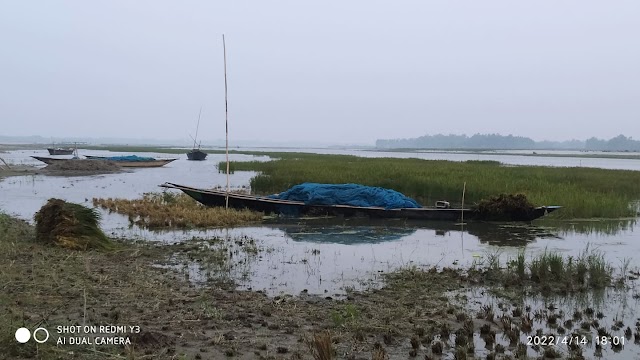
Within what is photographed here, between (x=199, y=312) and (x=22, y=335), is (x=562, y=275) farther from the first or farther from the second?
(x=22, y=335)

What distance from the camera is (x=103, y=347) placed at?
3.98 metres

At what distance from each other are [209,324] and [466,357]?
2.33 metres

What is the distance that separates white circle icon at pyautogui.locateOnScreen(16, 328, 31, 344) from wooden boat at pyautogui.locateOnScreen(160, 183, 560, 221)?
9.86m

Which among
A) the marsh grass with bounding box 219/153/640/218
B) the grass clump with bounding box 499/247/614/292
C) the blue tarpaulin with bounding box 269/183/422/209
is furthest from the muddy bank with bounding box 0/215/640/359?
the marsh grass with bounding box 219/153/640/218

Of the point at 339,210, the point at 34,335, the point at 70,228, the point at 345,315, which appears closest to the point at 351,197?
the point at 339,210

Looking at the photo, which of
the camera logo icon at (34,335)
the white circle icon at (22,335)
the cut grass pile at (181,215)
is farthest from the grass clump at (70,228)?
the white circle icon at (22,335)

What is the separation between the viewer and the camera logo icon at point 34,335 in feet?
12.4

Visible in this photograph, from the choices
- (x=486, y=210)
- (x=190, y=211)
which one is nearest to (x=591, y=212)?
(x=486, y=210)

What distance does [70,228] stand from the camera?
8500 mm

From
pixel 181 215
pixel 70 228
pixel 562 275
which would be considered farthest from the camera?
pixel 181 215

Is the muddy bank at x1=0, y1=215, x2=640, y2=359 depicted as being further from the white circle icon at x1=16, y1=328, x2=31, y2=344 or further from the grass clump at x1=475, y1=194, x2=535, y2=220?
the grass clump at x1=475, y1=194, x2=535, y2=220

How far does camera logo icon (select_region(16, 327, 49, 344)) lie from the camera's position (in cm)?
378

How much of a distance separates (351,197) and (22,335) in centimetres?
1034

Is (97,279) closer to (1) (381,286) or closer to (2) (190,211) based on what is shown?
(1) (381,286)
